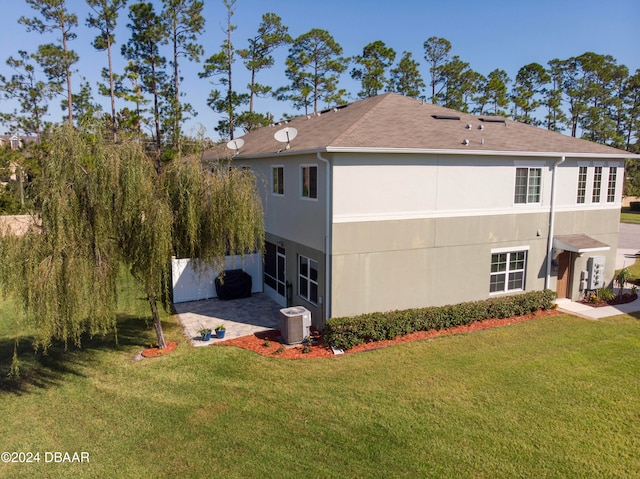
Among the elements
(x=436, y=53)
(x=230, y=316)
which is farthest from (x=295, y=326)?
(x=436, y=53)

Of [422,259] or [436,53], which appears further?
[436,53]

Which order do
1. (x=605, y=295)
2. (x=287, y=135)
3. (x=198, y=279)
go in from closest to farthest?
(x=287, y=135), (x=605, y=295), (x=198, y=279)

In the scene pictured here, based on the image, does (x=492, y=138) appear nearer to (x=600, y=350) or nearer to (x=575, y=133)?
(x=600, y=350)

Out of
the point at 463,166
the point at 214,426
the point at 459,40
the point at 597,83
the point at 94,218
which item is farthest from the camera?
the point at 597,83


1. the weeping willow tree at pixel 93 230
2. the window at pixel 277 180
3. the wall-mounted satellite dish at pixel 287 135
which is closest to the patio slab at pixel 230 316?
the weeping willow tree at pixel 93 230

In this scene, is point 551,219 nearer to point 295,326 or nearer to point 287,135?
point 287,135

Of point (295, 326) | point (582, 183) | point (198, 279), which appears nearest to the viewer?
point (295, 326)

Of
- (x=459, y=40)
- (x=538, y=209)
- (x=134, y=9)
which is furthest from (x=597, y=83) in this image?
(x=134, y=9)

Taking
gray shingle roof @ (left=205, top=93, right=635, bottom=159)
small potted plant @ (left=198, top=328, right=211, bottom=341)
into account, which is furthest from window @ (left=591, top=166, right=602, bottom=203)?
small potted plant @ (left=198, top=328, right=211, bottom=341)
